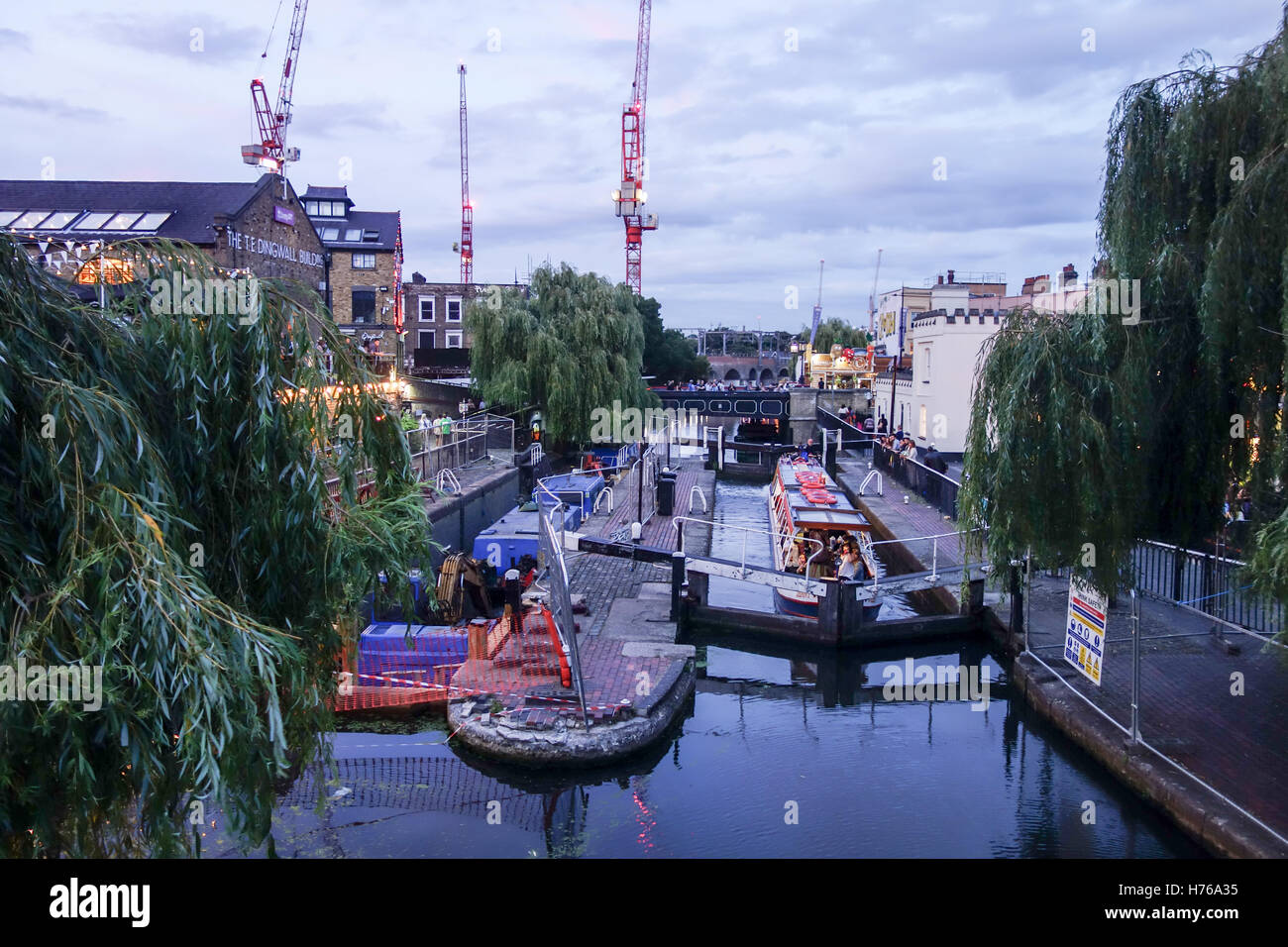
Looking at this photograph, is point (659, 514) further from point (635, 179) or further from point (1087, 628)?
point (635, 179)

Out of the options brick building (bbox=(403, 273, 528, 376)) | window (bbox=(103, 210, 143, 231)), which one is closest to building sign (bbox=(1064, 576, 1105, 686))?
window (bbox=(103, 210, 143, 231))

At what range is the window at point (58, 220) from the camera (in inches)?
1515

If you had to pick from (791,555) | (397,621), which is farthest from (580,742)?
(791,555)

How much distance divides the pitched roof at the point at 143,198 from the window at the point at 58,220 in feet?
1.27

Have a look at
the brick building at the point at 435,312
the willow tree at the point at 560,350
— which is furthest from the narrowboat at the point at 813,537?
the brick building at the point at 435,312

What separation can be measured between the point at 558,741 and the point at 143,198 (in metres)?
39.0

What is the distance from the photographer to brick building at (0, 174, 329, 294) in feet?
124

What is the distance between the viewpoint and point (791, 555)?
68.8 feet

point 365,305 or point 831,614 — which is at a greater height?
point 365,305

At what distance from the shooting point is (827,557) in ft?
63.8

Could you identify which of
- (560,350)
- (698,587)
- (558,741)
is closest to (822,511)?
(698,587)

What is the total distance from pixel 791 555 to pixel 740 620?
3548 millimetres
